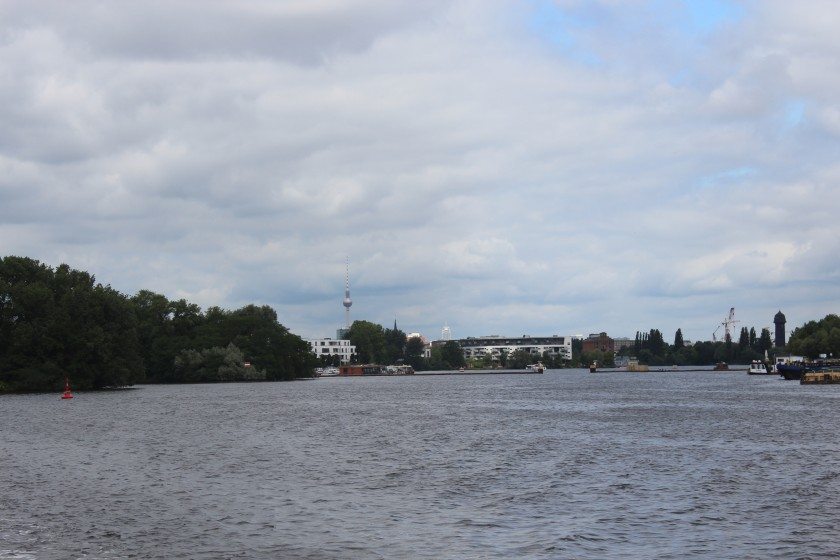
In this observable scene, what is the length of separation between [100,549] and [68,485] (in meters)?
13.5

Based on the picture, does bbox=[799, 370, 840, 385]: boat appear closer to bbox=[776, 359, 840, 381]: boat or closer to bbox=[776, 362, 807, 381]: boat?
bbox=[776, 359, 840, 381]: boat

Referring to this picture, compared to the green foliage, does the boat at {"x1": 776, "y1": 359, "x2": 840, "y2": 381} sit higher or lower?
lower

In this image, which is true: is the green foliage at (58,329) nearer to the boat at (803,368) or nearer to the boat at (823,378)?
the boat at (823,378)

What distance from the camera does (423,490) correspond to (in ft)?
120

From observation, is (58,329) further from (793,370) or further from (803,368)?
(793,370)

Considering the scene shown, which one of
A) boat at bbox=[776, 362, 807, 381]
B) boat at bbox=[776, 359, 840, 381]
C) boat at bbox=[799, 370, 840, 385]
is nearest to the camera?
boat at bbox=[799, 370, 840, 385]

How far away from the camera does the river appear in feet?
87.5

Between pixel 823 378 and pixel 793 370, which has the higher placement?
pixel 793 370

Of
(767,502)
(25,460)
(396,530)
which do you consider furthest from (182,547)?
(25,460)

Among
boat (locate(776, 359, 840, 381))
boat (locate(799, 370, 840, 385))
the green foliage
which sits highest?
the green foliage

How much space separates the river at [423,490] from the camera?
2666cm

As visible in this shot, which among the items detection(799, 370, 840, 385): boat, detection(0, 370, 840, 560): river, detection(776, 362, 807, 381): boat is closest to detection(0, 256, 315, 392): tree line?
detection(0, 370, 840, 560): river

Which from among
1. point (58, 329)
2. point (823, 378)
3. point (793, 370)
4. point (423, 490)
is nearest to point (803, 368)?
point (793, 370)

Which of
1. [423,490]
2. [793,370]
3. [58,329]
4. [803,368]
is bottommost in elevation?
[423,490]
